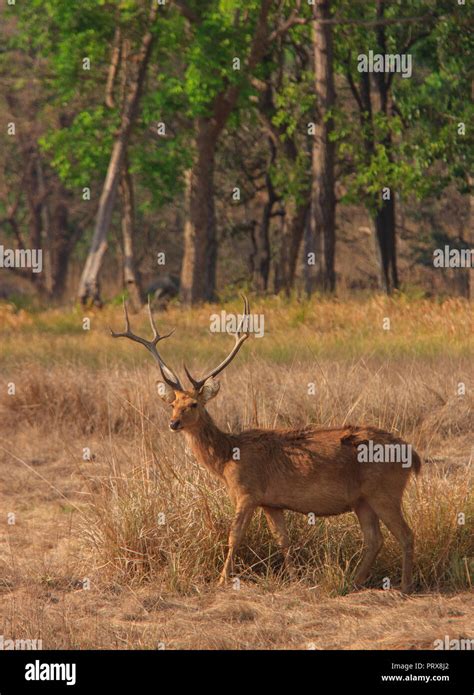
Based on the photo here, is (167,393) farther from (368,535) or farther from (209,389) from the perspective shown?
(368,535)

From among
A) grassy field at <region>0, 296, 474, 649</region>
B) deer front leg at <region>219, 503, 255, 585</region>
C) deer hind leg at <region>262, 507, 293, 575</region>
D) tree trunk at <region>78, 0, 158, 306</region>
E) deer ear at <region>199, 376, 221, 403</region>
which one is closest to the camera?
grassy field at <region>0, 296, 474, 649</region>

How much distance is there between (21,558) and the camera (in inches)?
393

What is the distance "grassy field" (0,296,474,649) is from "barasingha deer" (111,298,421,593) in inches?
13.0

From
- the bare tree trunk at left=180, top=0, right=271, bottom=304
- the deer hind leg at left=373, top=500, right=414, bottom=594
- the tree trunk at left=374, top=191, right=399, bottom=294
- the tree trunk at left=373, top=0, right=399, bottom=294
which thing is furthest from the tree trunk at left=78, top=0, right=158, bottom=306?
the deer hind leg at left=373, top=500, right=414, bottom=594

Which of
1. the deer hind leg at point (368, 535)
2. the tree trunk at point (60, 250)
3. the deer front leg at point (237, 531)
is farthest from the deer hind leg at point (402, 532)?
the tree trunk at point (60, 250)

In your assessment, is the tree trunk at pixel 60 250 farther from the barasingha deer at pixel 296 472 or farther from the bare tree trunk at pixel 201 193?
the barasingha deer at pixel 296 472

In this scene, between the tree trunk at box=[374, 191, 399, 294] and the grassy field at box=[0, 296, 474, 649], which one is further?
the tree trunk at box=[374, 191, 399, 294]

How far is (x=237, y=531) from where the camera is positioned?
28.8 feet

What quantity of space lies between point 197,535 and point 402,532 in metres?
1.48

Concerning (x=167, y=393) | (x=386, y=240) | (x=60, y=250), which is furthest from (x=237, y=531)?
(x=60, y=250)

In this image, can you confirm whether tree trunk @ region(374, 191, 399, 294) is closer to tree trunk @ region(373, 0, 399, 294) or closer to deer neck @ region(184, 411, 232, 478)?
tree trunk @ region(373, 0, 399, 294)

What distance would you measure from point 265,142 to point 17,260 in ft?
25.7

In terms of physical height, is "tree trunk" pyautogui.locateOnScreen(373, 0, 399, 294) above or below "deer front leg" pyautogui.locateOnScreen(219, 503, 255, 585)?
above

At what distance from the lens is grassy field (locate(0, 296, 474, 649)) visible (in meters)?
8.12
